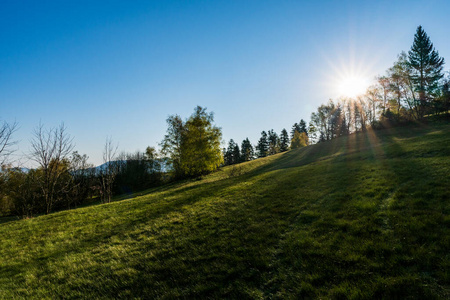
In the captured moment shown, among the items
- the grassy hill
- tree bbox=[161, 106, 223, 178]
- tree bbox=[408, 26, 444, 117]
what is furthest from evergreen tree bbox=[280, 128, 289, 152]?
the grassy hill

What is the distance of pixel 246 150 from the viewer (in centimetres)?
9200

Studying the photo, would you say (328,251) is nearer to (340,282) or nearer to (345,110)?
(340,282)

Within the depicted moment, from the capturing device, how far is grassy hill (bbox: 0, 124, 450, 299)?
4277 mm

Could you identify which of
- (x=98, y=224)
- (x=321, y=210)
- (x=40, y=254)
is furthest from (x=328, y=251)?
(x=98, y=224)

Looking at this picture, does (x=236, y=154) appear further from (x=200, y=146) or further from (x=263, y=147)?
(x=200, y=146)

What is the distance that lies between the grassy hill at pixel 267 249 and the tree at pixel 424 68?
4193 cm

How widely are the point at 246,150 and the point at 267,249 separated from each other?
86.6 metres

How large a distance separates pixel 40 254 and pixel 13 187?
35.0 m

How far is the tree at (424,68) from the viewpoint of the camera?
37938mm

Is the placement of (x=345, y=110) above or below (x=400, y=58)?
below

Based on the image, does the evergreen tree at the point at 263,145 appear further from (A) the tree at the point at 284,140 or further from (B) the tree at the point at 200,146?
(B) the tree at the point at 200,146

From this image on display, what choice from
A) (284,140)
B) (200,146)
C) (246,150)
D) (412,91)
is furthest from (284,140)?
(200,146)

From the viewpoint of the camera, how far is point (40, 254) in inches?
333

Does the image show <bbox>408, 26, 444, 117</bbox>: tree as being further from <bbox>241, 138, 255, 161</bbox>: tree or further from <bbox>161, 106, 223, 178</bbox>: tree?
<bbox>241, 138, 255, 161</bbox>: tree
